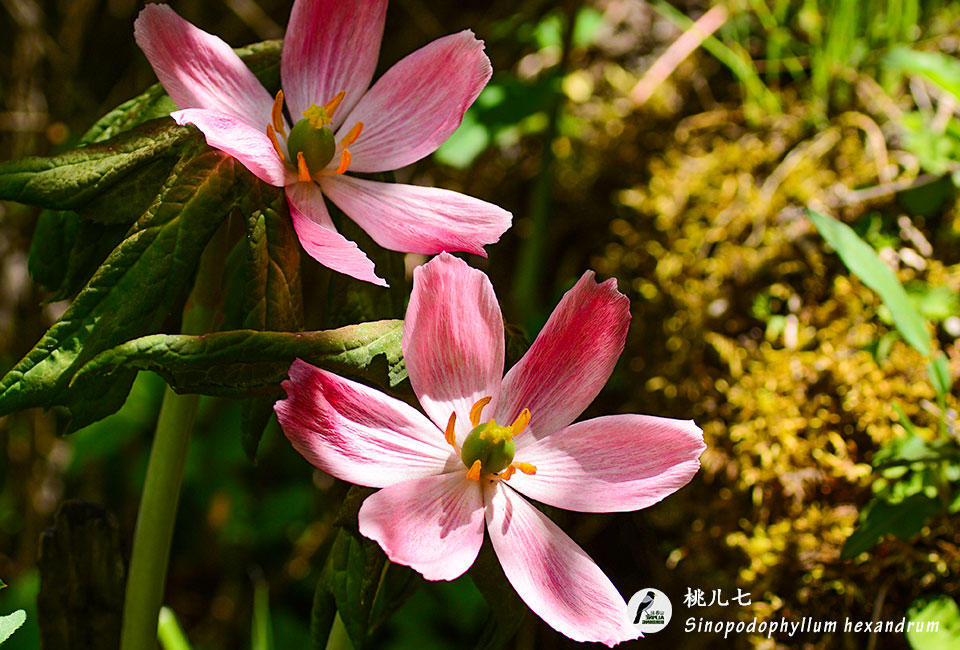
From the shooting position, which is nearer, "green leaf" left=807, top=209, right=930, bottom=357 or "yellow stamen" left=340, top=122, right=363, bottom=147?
"yellow stamen" left=340, top=122, right=363, bottom=147

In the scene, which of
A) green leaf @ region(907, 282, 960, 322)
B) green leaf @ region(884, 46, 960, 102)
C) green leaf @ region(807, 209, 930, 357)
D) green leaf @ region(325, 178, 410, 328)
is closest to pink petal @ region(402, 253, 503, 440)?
green leaf @ region(325, 178, 410, 328)

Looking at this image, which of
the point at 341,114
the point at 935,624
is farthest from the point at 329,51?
the point at 935,624

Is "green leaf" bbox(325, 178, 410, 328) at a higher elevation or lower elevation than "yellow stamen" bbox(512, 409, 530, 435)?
higher

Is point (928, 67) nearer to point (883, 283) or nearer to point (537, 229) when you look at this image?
point (883, 283)

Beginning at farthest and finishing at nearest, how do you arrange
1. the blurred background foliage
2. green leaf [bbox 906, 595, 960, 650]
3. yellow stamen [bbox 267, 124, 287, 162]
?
the blurred background foliage, green leaf [bbox 906, 595, 960, 650], yellow stamen [bbox 267, 124, 287, 162]

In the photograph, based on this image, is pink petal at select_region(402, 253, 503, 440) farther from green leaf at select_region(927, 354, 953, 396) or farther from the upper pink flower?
green leaf at select_region(927, 354, 953, 396)

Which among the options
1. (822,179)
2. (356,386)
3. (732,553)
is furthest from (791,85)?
(356,386)

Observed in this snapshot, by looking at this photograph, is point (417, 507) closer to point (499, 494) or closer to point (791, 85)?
point (499, 494)
